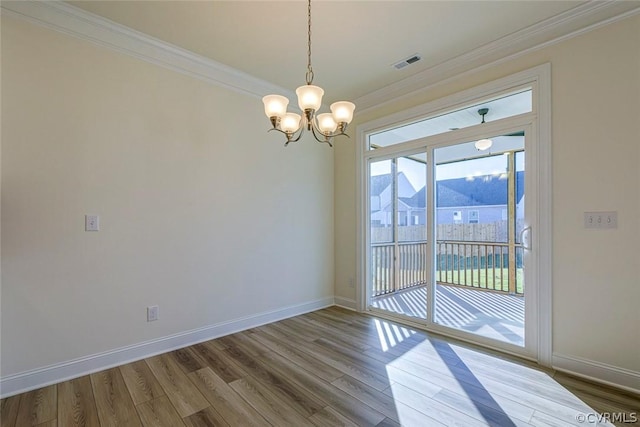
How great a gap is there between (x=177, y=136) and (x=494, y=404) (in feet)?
11.2

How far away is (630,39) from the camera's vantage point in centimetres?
209

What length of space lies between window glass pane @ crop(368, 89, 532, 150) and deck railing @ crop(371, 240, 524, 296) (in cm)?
126

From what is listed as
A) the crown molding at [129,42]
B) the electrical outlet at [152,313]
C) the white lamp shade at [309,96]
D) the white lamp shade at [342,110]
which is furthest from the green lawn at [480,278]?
the crown molding at [129,42]

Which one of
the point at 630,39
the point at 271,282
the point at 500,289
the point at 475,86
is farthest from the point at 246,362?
the point at 630,39

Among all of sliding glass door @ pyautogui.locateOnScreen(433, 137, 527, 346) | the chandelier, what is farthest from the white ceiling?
sliding glass door @ pyautogui.locateOnScreen(433, 137, 527, 346)

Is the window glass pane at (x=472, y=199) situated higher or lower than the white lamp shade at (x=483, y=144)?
lower

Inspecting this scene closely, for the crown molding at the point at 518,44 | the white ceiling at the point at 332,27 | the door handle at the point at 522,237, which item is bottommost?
the door handle at the point at 522,237

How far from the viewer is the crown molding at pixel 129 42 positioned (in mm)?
2145

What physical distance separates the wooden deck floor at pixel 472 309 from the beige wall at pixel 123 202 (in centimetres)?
162

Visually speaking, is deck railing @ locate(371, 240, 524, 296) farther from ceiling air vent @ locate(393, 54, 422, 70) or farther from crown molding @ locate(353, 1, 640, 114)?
ceiling air vent @ locate(393, 54, 422, 70)

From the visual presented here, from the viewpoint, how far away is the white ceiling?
2.20 m

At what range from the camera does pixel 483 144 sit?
114 inches

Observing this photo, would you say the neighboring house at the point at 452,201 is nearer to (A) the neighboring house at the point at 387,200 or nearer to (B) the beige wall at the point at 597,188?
(A) the neighboring house at the point at 387,200

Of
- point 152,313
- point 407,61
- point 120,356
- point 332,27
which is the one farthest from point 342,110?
point 120,356
